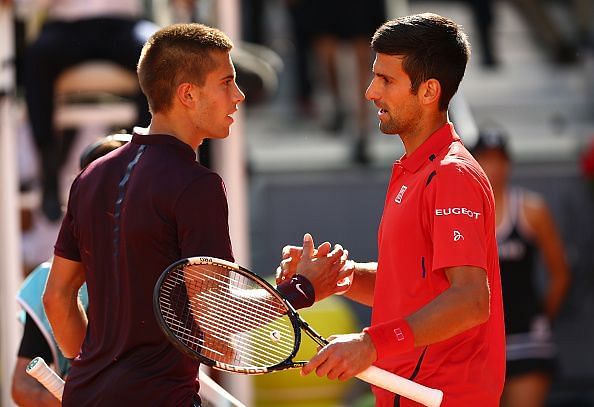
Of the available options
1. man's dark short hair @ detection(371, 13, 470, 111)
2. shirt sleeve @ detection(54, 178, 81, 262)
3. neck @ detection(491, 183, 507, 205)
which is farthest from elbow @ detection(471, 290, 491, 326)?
neck @ detection(491, 183, 507, 205)

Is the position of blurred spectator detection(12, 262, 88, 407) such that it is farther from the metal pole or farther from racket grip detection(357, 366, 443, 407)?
the metal pole

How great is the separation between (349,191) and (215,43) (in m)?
4.43

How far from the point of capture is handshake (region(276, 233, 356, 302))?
3.38 meters

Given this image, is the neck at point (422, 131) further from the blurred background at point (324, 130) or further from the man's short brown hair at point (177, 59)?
the blurred background at point (324, 130)

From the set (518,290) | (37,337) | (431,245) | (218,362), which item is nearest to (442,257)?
(431,245)

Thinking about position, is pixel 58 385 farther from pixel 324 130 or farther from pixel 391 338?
pixel 324 130

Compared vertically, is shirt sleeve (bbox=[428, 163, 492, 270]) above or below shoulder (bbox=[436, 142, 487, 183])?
below

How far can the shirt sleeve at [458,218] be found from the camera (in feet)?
10.3

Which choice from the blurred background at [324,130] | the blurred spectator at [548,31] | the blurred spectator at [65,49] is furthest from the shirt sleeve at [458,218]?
the blurred spectator at [548,31]

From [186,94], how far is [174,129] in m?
0.09

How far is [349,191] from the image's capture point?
7.78 m

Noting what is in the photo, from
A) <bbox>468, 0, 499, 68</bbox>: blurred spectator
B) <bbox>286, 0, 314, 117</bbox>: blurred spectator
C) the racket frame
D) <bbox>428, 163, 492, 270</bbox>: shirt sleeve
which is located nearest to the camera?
the racket frame

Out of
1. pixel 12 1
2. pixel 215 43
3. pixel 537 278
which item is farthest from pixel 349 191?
pixel 215 43

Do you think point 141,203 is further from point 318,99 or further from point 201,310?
point 318,99
